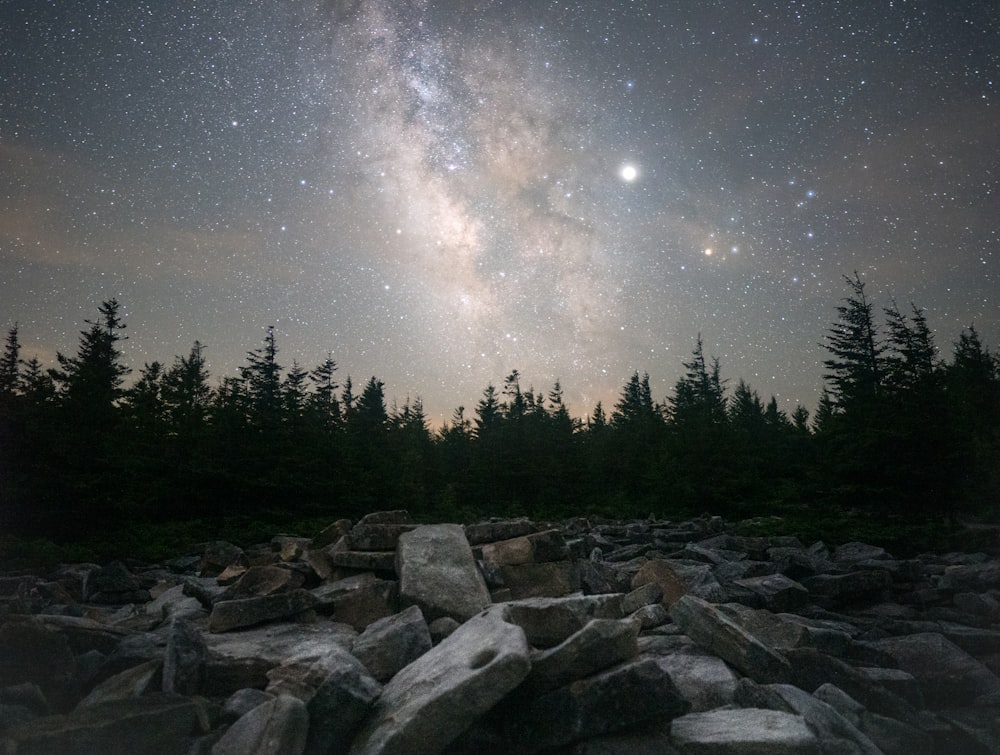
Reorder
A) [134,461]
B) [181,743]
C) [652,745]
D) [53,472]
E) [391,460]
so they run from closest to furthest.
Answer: [652,745], [181,743], [53,472], [134,461], [391,460]

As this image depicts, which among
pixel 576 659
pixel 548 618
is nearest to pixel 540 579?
pixel 548 618

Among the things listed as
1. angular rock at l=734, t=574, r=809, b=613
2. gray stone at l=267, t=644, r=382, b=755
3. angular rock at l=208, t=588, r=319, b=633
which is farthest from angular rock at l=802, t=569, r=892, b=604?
gray stone at l=267, t=644, r=382, b=755

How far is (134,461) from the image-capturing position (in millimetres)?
23719

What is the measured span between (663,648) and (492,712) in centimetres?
239

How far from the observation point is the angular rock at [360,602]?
21.1ft

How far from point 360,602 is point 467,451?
1703 inches

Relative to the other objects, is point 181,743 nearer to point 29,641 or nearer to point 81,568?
point 29,641

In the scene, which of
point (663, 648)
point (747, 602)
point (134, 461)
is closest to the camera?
point (663, 648)

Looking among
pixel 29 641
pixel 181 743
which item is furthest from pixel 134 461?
pixel 181 743

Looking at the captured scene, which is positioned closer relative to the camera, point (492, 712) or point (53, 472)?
point (492, 712)

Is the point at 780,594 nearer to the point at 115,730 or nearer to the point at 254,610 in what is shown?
the point at 254,610

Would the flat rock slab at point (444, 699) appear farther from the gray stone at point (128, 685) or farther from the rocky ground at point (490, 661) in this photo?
the gray stone at point (128, 685)

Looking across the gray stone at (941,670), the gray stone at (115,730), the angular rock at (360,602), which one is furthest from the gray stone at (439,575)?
the gray stone at (941,670)

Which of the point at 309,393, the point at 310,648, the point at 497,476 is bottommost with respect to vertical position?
the point at 310,648
